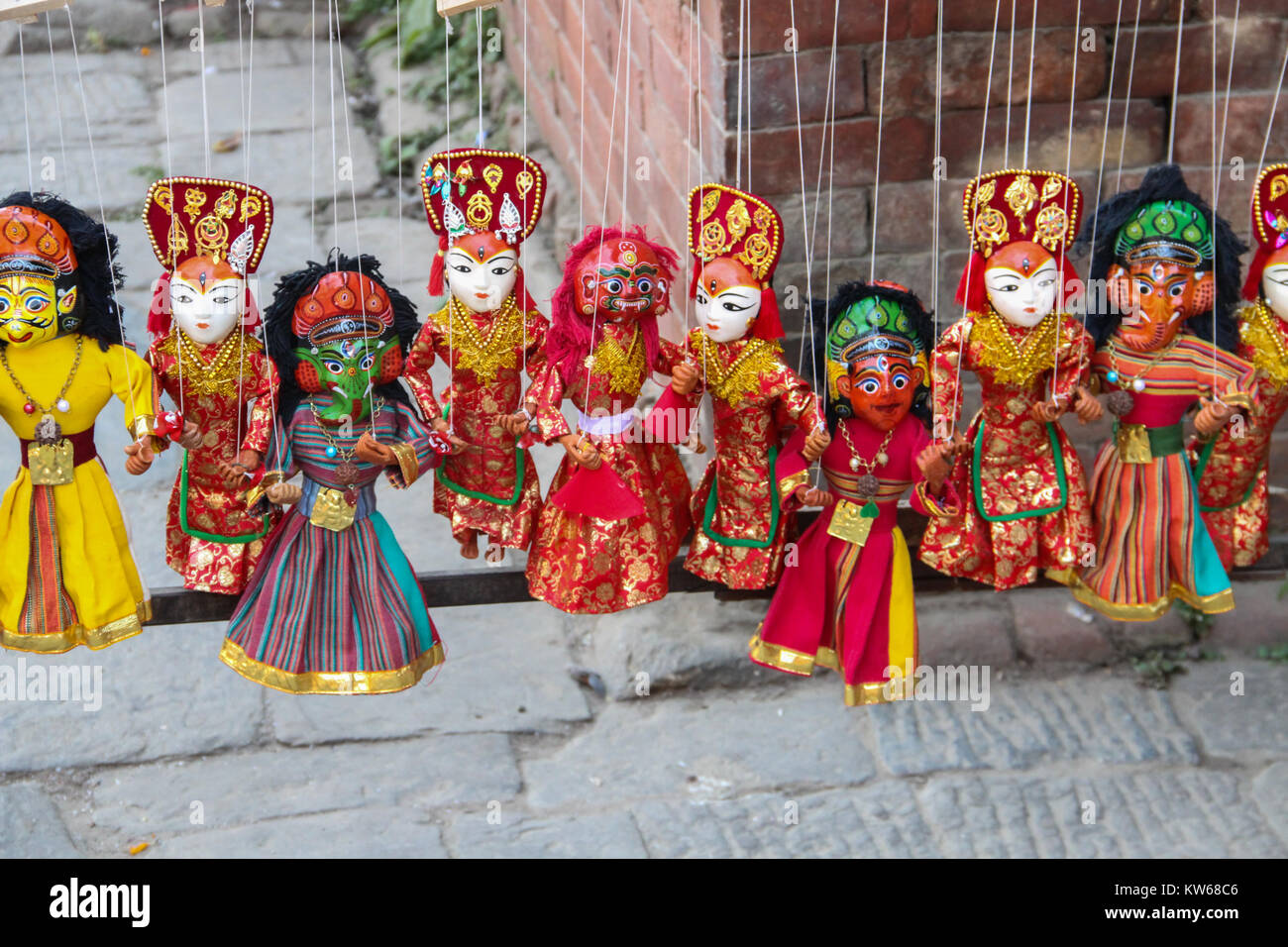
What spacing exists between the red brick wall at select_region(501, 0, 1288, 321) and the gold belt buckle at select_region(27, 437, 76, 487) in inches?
72.6

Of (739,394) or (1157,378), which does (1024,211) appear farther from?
(739,394)

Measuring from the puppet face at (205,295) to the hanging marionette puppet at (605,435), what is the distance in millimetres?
645

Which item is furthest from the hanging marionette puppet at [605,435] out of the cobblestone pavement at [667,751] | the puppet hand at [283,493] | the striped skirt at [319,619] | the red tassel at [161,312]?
the cobblestone pavement at [667,751]

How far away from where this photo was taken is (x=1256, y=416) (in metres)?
3.35

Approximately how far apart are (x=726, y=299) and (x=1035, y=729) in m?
1.77

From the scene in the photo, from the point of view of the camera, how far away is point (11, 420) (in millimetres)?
3064

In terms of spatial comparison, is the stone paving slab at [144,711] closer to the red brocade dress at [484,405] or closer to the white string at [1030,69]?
the red brocade dress at [484,405]

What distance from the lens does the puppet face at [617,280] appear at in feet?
10.1

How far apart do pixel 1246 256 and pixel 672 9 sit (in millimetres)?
1818

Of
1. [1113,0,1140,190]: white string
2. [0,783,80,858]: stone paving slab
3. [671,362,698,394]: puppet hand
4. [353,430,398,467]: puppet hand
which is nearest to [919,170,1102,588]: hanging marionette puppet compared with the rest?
[671,362,698,394]: puppet hand

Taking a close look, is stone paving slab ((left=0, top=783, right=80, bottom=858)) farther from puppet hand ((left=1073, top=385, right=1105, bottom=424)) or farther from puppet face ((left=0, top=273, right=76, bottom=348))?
puppet hand ((left=1073, top=385, right=1105, bottom=424))
